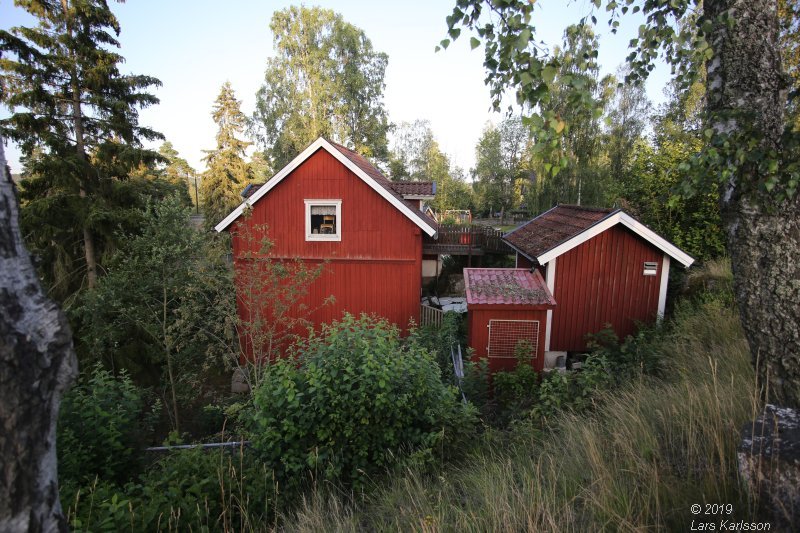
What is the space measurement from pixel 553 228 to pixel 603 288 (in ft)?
7.52

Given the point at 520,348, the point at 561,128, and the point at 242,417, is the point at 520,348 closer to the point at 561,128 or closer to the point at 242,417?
the point at 242,417

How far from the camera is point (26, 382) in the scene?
1.26m

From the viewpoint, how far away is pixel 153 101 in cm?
1031

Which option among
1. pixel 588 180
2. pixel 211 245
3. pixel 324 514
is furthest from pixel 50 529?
pixel 588 180

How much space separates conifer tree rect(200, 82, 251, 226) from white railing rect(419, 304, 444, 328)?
56.2ft

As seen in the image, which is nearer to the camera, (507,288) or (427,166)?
(507,288)

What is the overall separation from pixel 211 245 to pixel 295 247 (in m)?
2.90

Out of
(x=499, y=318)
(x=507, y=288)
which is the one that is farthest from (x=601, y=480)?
(x=507, y=288)

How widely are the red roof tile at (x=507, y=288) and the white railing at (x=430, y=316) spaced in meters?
2.92

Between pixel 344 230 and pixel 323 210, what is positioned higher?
pixel 323 210

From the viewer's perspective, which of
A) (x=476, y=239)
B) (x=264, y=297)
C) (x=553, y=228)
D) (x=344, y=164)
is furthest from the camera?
(x=476, y=239)

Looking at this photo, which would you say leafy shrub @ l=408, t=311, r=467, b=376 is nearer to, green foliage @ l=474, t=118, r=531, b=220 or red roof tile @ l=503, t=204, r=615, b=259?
red roof tile @ l=503, t=204, r=615, b=259

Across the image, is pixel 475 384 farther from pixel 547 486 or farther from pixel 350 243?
pixel 350 243

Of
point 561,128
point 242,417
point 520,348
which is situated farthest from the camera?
point 520,348
